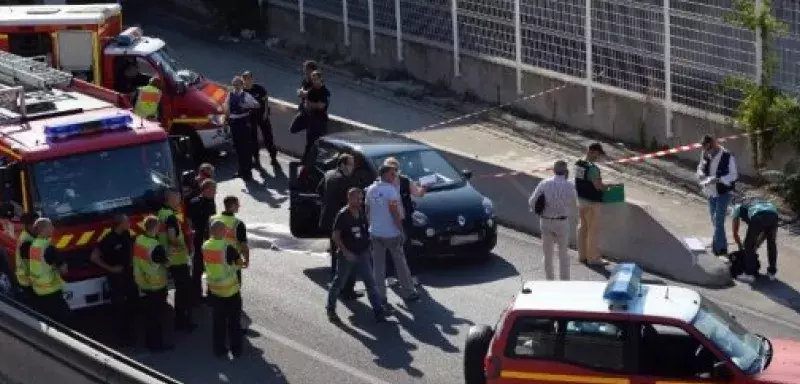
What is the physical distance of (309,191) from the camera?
21.2m

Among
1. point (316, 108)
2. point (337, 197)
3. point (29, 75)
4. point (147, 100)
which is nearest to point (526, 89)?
point (316, 108)

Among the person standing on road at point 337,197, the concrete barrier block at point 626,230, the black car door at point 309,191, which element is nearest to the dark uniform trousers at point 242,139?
the black car door at point 309,191

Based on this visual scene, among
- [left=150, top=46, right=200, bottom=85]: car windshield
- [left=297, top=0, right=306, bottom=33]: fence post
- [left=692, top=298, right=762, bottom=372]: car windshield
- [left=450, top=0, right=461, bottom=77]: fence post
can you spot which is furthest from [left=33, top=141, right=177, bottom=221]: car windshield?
[left=297, top=0, right=306, bottom=33]: fence post

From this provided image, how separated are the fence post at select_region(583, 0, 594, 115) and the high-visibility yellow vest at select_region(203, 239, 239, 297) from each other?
10160mm

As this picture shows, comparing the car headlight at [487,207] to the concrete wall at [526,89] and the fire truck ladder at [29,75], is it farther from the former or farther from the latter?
the fire truck ladder at [29,75]

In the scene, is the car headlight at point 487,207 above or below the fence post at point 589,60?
below

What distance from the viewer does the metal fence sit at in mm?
23062

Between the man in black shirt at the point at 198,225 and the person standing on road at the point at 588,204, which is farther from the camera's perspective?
the person standing on road at the point at 588,204

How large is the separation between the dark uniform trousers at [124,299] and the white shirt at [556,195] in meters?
4.51

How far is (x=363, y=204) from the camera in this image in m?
18.6

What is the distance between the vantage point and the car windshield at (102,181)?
17453mm

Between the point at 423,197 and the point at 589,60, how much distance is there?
618 centimetres

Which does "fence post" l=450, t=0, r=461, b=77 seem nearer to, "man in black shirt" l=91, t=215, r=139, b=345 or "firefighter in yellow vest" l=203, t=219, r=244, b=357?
"man in black shirt" l=91, t=215, r=139, b=345

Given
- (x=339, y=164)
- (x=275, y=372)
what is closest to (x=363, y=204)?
(x=339, y=164)
